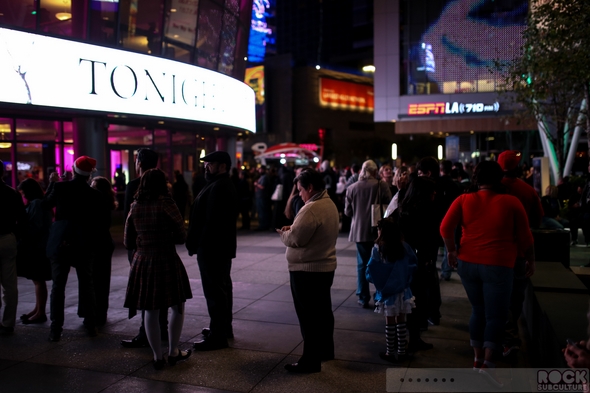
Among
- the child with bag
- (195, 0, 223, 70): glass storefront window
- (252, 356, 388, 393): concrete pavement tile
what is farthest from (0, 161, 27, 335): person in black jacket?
(195, 0, 223, 70): glass storefront window

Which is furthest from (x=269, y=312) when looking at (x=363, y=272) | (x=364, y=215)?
(x=364, y=215)

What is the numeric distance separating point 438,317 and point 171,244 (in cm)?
323

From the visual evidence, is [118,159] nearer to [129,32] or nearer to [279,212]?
[129,32]

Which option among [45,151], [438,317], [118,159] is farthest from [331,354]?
[118,159]

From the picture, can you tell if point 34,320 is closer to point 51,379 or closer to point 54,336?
point 54,336

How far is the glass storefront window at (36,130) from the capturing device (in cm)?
1408

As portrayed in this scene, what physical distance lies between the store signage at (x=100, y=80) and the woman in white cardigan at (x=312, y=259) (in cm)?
919

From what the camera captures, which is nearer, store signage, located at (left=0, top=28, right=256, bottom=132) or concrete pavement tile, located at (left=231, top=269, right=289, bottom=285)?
concrete pavement tile, located at (left=231, top=269, right=289, bottom=285)

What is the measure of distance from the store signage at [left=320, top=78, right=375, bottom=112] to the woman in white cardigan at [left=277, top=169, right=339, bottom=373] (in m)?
55.4

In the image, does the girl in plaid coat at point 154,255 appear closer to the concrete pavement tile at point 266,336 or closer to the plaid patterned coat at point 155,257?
the plaid patterned coat at point 155,257

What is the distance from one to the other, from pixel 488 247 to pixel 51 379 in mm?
3942

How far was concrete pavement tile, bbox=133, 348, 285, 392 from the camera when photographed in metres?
4.68

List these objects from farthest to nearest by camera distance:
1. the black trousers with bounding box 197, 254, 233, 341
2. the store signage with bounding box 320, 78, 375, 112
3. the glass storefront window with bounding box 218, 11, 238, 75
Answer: the store signage with bounding box 320, 78, 375, 112, the glass storefront window with bounding box 218, 11, 238, 75, the black trousers with bounding box 197, 254, 233, 341

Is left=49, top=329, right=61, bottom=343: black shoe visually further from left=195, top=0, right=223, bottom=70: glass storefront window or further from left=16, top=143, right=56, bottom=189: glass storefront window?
left=195, top=0, right=223, bottom=70: glass storefront window
